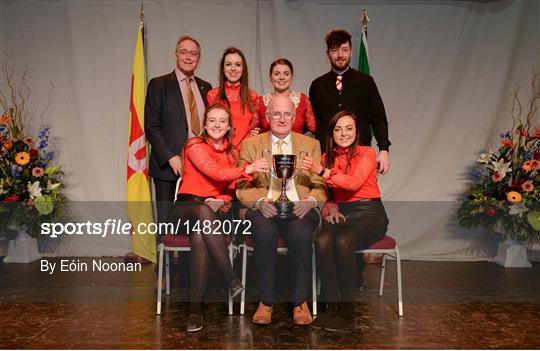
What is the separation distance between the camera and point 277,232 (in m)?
3.06

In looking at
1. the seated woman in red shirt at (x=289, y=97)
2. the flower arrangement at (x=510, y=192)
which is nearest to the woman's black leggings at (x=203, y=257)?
the seated woman in red shirt at (x=289, y=97)

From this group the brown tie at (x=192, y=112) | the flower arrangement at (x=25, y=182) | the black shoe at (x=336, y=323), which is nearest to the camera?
the black shoe at (x=336, y=323)

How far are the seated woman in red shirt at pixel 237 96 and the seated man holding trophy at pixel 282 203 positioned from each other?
0.31 meters

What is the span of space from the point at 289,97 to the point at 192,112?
660mm

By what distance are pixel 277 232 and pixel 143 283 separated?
4.39 feet

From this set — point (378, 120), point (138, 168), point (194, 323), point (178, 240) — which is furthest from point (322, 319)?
point (138, 168)

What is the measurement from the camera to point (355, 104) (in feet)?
12.3

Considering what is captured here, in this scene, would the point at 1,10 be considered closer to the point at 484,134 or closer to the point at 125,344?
the point at 125,344

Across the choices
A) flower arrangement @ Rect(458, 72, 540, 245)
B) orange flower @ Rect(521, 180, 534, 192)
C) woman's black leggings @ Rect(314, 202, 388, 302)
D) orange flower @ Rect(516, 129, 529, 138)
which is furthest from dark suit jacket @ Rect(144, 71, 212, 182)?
orange flower @ Rect(516, 129, 529, 138)

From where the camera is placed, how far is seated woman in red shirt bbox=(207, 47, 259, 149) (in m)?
3.52

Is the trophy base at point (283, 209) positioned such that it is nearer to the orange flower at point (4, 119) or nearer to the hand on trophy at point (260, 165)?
the hand on trophy at point (260, 165)

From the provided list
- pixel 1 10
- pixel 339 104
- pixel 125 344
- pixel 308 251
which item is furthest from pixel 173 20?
pixel 125 344

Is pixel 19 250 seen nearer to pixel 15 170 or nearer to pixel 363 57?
pixel 15 170

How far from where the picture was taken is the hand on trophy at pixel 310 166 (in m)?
3.11
